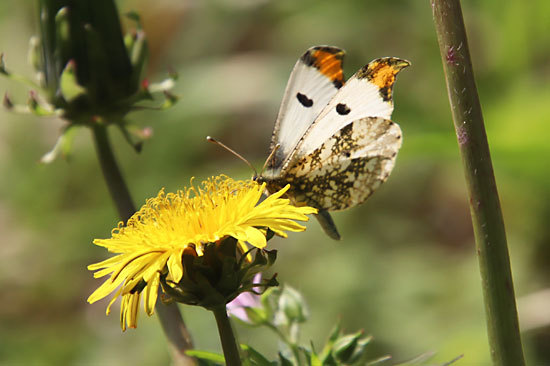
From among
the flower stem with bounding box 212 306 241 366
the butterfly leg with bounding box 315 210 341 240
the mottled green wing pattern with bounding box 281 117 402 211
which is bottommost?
the flower stem with bounding box 212 306 241 366

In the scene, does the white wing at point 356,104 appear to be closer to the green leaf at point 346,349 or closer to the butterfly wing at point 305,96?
the butterfly wing at point 305,96

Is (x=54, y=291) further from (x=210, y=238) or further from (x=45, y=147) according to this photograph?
(x=210, y=238)

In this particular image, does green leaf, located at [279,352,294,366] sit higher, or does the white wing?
the white wing

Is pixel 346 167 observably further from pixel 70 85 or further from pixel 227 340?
pixel 70 85

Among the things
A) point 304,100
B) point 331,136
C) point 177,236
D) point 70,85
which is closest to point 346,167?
point 331,136

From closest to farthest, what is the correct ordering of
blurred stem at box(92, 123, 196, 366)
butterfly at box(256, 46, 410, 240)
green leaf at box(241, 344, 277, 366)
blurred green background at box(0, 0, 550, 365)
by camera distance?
green leaf at box(241, 344, 277, 366), blurred stem at box(92, 123, 196, 366), butterfly at box(256, 46, 410, 240), blurred green background at box(0, 0, 550, 365)

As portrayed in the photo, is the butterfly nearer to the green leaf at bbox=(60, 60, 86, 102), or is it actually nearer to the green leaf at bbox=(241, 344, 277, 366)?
the green leaf at bbox=(241, 344, 277, 366)

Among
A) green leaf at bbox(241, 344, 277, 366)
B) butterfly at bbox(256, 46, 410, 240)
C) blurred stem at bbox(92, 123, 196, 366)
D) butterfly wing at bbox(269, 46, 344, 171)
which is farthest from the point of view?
butterfly wing at bbox(269, 46, 344, 171)

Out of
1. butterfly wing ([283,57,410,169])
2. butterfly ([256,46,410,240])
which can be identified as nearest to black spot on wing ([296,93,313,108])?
butterfly ([256,46,410,240])
